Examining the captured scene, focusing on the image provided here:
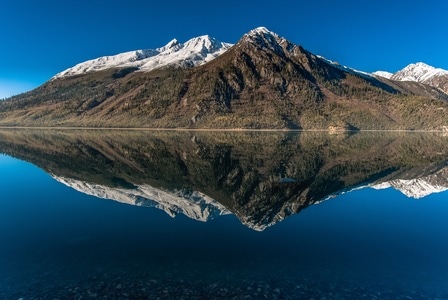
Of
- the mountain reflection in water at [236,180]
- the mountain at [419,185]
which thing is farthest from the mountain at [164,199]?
the mountain at [419,185]

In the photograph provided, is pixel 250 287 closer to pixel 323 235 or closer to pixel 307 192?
pixel 323 235

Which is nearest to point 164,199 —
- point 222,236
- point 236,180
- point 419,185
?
point 236,180

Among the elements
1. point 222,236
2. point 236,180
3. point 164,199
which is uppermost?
point 236,180

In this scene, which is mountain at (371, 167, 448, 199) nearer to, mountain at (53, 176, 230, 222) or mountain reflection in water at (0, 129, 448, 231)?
mountain reflection in water at (0, 129, 448, 231)

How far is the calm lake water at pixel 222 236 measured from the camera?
23.3m

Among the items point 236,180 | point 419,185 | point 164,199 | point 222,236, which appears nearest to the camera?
point 222,236

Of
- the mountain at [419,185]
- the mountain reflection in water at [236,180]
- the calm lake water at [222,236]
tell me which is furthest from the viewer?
the mountain at [419,185]

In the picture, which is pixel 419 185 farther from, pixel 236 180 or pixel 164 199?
pixel 164 199

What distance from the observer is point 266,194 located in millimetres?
48781

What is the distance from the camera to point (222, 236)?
32.7 metres

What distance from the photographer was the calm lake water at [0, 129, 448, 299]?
2328 centimetres

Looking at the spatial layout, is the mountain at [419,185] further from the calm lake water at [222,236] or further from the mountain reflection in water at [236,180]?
the calm lake water at [222,236]

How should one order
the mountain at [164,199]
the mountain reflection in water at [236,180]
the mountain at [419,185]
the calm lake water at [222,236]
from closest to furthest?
the calm lake water at [222,236] → the mountain at [164,199] → the mountain reflection in water at [236,180] → the mountain at [419,185]

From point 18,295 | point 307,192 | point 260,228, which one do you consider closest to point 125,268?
point 18,295
